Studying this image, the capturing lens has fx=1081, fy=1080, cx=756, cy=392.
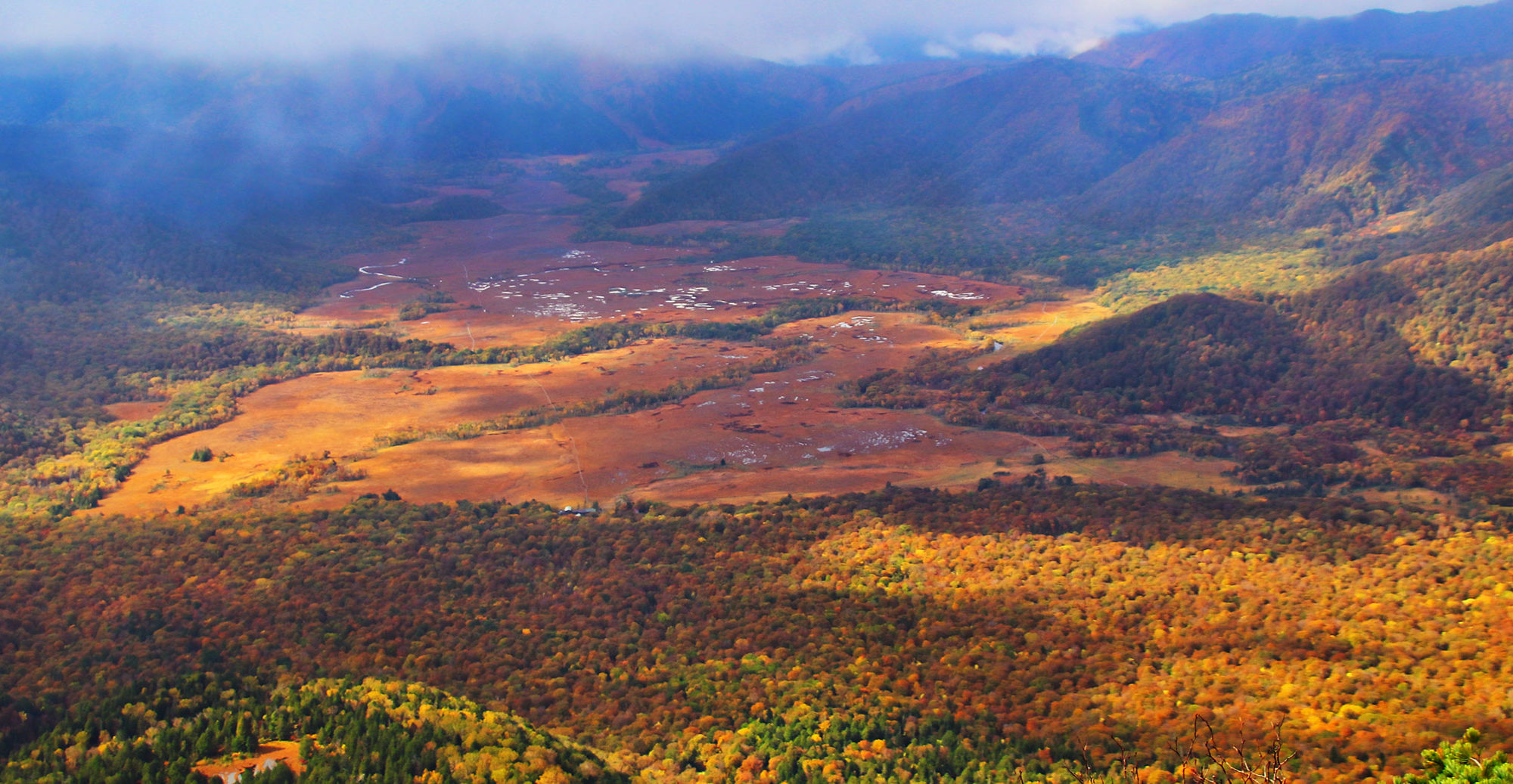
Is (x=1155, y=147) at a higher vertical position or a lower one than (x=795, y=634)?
higher

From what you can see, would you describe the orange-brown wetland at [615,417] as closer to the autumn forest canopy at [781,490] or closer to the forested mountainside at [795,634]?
the autumn forest canopy at [781,490]

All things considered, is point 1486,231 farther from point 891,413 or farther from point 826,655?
point 826,655

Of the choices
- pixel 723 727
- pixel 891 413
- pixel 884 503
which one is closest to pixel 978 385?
pixel 891 413

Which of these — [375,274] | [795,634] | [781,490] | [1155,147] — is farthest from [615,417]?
[1155,147]

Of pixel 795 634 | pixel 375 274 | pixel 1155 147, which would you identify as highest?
pixel 1155 147

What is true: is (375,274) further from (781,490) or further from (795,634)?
(795,634)

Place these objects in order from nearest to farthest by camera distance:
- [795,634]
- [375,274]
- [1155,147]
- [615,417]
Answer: [795,634]
[615,417]
[375,274]
[1155,147]
